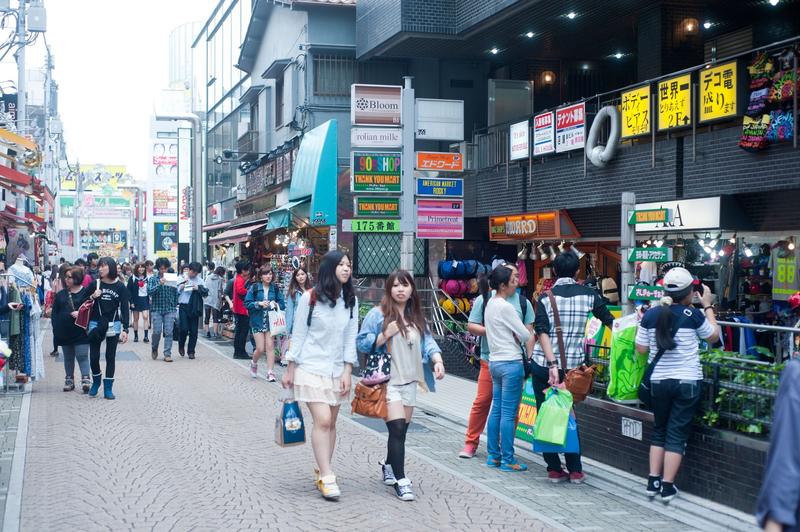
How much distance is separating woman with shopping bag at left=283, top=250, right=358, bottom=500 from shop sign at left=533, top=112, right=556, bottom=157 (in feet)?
33.6

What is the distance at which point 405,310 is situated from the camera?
24.7 ft

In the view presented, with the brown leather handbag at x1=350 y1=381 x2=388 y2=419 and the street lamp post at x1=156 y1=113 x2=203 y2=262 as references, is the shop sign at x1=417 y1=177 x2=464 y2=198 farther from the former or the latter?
the street lamp post at x1=156 y1=113 x2=203 y2=262

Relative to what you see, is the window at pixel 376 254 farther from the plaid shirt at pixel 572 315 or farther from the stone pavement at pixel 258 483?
the plaid shirt at pixel 572 315

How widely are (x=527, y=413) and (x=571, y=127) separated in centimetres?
869

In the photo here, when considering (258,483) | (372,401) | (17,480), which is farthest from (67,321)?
(372,401)

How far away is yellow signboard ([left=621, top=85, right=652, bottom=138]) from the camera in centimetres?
1440

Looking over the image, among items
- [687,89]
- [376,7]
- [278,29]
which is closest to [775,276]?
[687,89]

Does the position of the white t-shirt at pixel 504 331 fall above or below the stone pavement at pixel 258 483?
above

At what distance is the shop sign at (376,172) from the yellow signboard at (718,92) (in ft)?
14.1

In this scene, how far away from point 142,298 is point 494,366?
1345 centimetres

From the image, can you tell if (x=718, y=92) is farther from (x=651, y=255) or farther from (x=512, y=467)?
(x=512, y=467)

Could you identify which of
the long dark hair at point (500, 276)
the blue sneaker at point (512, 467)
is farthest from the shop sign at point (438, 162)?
the blue sneaker at point (512, 467)

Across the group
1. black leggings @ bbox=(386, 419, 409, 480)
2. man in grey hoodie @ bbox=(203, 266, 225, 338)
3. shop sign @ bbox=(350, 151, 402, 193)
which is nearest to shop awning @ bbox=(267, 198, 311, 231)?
man in grey hoodie @ bbox=(203, 266, 225, 338)

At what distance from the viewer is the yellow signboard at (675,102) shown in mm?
13422
